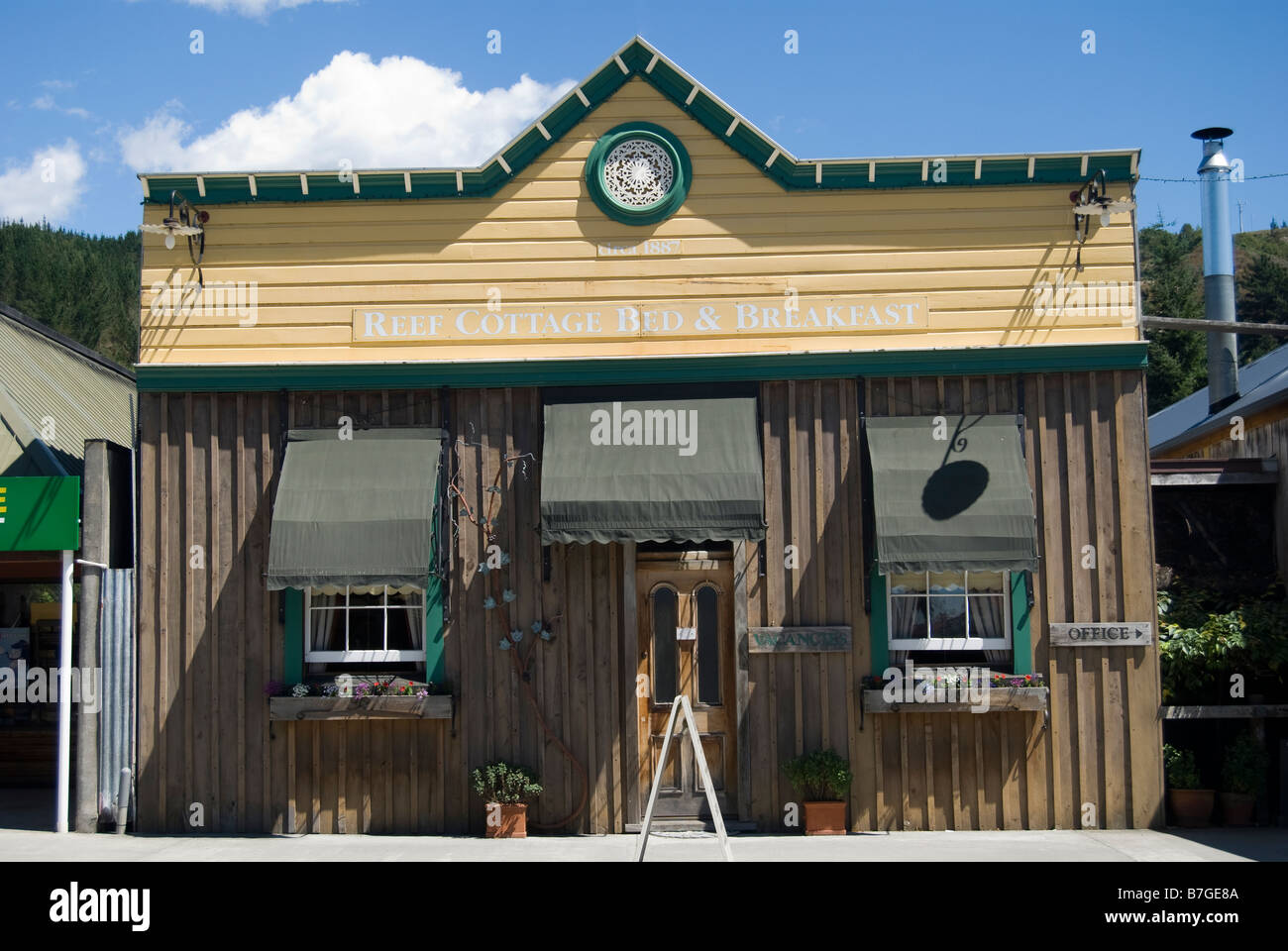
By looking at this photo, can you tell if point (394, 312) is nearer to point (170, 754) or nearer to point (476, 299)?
point (476, 299)

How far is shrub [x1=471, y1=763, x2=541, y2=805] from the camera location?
10.6m

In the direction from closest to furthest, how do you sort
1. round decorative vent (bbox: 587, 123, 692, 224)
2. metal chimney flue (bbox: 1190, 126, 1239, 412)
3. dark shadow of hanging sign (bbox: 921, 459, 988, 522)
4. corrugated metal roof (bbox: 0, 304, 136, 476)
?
dark shadow of hanging sign (bbox: 921, 459, 988, 522), round decorative vent (bbox: 587, 123, 692, 224), corrugated metal roof (bbox: 0, 304, 136, 476), metal chimney flue (bbox: 1190, 126, 1239, 412)

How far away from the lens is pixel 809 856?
9555 millimetres

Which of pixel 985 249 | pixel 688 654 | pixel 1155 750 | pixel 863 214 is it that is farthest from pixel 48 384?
pixel 1155 750

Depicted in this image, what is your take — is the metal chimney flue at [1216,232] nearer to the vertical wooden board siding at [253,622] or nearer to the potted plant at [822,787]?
the potted plant at [822,787]

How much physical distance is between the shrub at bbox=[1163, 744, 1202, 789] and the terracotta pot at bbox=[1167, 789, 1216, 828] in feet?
0.21

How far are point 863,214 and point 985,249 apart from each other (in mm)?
1178

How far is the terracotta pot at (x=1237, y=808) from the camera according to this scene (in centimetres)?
1077

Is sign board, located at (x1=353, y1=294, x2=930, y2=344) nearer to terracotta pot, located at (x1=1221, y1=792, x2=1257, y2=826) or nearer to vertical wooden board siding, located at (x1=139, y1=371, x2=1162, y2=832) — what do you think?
vertical wooden board siding, located at (x1=139, y1=371, x2=1162, y2=832)

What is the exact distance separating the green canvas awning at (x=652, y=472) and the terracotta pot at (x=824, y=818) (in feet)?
8.14

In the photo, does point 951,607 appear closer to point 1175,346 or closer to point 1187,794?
point 1187,794

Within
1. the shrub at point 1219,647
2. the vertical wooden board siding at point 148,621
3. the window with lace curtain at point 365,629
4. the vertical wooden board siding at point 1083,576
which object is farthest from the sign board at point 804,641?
the vertical wooden board siding at point 148,621

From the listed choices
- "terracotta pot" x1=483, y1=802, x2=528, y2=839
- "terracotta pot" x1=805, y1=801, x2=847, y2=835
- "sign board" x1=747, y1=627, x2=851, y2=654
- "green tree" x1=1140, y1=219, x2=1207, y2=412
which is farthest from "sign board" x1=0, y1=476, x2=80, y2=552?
"green tree" x1=1140, y1=219, x2=1207, y2=412

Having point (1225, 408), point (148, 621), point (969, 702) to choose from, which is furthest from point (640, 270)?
point (1225, 408)
